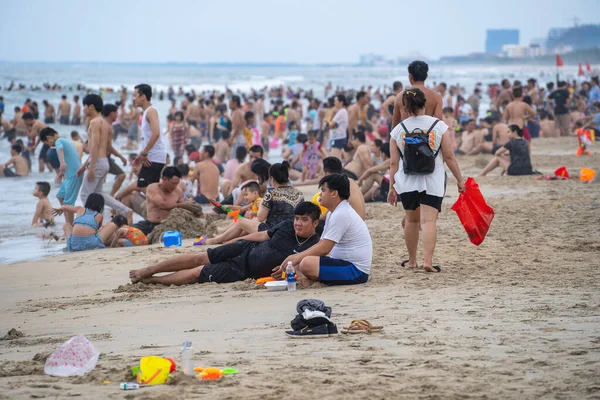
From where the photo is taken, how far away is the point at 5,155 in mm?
24078

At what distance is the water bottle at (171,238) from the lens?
29.1ft

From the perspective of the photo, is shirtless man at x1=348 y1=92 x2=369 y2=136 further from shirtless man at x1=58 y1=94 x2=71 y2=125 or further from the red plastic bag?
shirtless man at x1=58 y1=94 x2=71 y2=125

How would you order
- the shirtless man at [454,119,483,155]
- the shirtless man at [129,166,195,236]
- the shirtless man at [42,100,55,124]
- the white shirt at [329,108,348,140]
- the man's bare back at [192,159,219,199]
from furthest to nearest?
the shirtless man at [42,100,55,124], the shirtless man at [454,119,483,155], the white shirt at [329,108,348,140], the man's bare back at [192,159,219,199], the shirtless man at [129,166,195,236]

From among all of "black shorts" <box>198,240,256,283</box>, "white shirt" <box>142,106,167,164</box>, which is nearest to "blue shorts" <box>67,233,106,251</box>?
"white shirt" <box>142,106,167,164</box>

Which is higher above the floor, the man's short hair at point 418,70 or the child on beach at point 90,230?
the man's short hair at point 418,70

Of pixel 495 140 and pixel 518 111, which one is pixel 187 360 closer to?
pixel 518 111

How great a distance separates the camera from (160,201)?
972cm

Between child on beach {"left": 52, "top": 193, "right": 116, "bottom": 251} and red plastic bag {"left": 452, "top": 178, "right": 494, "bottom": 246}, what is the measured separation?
4453mm

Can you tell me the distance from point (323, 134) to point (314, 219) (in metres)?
15.0

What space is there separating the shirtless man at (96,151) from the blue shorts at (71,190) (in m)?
0.20

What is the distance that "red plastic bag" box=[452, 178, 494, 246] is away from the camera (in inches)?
263

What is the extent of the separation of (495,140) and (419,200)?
10.6 metres

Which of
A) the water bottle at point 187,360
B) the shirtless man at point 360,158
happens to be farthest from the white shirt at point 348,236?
the shirtless man at point 360,158

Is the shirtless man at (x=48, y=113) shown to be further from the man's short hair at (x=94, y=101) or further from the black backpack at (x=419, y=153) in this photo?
the black backpack at (x=419, y=153)
